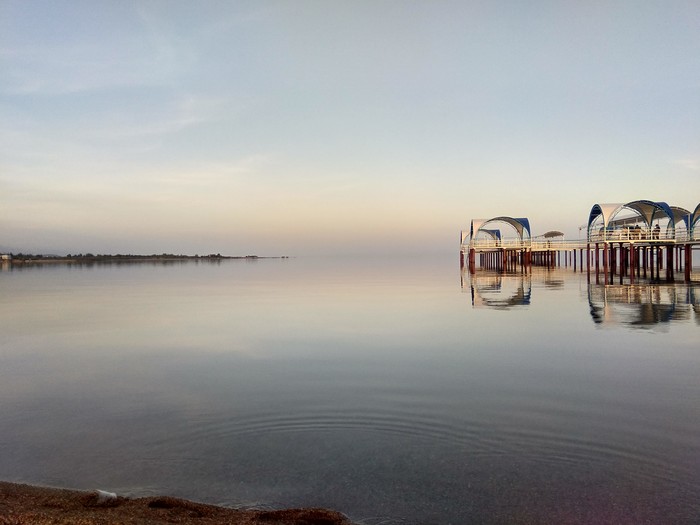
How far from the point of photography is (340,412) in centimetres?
802

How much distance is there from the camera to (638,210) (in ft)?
145

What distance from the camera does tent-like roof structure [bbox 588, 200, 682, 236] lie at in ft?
120

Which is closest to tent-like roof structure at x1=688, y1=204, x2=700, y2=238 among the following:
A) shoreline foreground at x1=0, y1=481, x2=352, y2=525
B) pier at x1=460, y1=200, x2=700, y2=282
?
pier at x1=460, y1=200, x2=700, y2=282

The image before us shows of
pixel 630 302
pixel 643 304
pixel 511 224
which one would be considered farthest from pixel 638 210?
pixel 643 304

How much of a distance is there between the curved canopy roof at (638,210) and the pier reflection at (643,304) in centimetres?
809

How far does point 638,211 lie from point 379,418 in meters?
44.6

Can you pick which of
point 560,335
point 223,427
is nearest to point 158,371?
point 223,427

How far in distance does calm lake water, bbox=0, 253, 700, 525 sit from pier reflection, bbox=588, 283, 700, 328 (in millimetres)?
489

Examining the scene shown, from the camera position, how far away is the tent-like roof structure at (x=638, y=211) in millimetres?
36625

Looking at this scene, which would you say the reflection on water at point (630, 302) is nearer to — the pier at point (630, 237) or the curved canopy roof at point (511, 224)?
the pier at point (630, 237)

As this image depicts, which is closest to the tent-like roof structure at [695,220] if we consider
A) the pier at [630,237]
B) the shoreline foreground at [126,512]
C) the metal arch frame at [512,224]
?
the pier at [630,237]

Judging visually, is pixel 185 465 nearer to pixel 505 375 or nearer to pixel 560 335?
pixel 505 375

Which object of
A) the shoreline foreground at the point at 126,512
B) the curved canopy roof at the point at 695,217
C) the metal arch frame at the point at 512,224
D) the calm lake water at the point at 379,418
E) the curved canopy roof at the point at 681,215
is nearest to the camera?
the shoreline foreground at the point at 126,512

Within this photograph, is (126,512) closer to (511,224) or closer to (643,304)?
(643,304)
